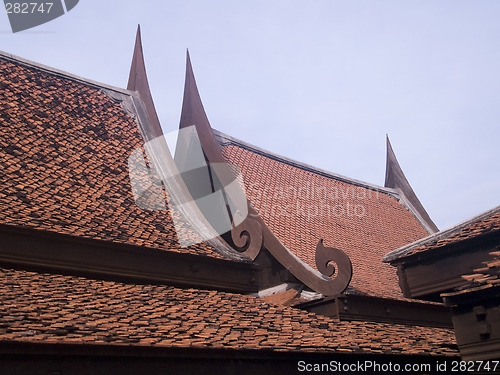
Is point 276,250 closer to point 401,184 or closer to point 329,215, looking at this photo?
point 329,215

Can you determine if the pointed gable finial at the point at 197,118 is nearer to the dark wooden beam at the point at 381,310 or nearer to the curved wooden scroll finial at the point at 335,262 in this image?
the curved wooden scroll finial at the point at 335,262

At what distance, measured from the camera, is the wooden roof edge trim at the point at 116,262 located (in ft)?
23.3

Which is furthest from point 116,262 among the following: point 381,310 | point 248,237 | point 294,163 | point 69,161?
point 294,163

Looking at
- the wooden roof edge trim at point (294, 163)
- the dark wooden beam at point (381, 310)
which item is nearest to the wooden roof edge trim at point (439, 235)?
the dark wooden beam at point (381, 310)

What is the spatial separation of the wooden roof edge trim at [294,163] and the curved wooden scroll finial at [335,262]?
5354 mm

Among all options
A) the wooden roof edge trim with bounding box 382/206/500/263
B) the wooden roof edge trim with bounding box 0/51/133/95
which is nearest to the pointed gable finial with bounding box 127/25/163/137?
the wooden roof edge trim with bounding box 0/51/133/95

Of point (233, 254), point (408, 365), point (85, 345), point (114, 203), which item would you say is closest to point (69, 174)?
point (114, 203)

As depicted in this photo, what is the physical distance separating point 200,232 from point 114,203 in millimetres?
1303

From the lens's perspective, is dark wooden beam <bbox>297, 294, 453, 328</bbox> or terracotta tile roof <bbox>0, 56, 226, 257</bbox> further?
dark wooden beam <bbox>297, 294, 453, 328</bbox>

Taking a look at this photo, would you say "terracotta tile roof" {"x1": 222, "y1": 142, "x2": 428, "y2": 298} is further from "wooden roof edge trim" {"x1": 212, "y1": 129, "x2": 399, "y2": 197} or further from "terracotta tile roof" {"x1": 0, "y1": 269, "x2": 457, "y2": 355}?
"terracotta tile roof" {"x1": 0, "y1": 269, "x2": 457, "y2": 355}

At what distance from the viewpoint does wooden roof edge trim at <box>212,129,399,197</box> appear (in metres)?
14.1

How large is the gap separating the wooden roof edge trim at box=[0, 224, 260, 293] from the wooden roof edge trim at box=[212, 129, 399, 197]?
213 inches

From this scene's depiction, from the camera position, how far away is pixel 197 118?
1067 centimetres

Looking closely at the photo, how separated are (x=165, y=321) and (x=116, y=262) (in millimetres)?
1805
